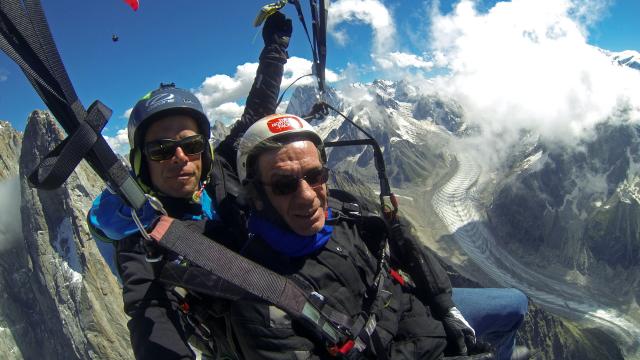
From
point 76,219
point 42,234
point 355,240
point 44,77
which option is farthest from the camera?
point 42,234

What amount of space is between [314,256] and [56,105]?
11.1 ft

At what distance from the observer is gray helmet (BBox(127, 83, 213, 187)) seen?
5988 millimetres

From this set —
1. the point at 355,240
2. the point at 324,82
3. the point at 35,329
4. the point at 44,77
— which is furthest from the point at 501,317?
the point at 35,329

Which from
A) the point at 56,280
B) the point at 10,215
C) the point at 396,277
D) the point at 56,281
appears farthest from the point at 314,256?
the point at 10,215

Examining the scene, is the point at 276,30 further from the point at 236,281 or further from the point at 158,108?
the point at 236,281

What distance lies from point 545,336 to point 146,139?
225963 millimetres

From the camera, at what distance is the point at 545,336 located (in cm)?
18838

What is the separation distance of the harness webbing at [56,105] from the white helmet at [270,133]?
1.95 m

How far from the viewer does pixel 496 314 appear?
867cm

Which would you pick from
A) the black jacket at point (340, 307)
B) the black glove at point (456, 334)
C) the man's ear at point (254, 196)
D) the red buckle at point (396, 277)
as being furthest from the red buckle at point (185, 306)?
the black glove at point (456, 334)

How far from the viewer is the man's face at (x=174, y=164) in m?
6.03

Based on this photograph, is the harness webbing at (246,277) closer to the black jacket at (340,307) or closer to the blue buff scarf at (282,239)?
the black jacket at (340,307)

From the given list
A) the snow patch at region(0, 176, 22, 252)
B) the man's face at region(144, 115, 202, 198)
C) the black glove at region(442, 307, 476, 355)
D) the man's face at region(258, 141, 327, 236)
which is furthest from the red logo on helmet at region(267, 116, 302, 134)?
the snow patch at region(0, 176, 22, 252)

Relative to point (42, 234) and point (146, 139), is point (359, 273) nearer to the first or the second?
point (146, 139)
